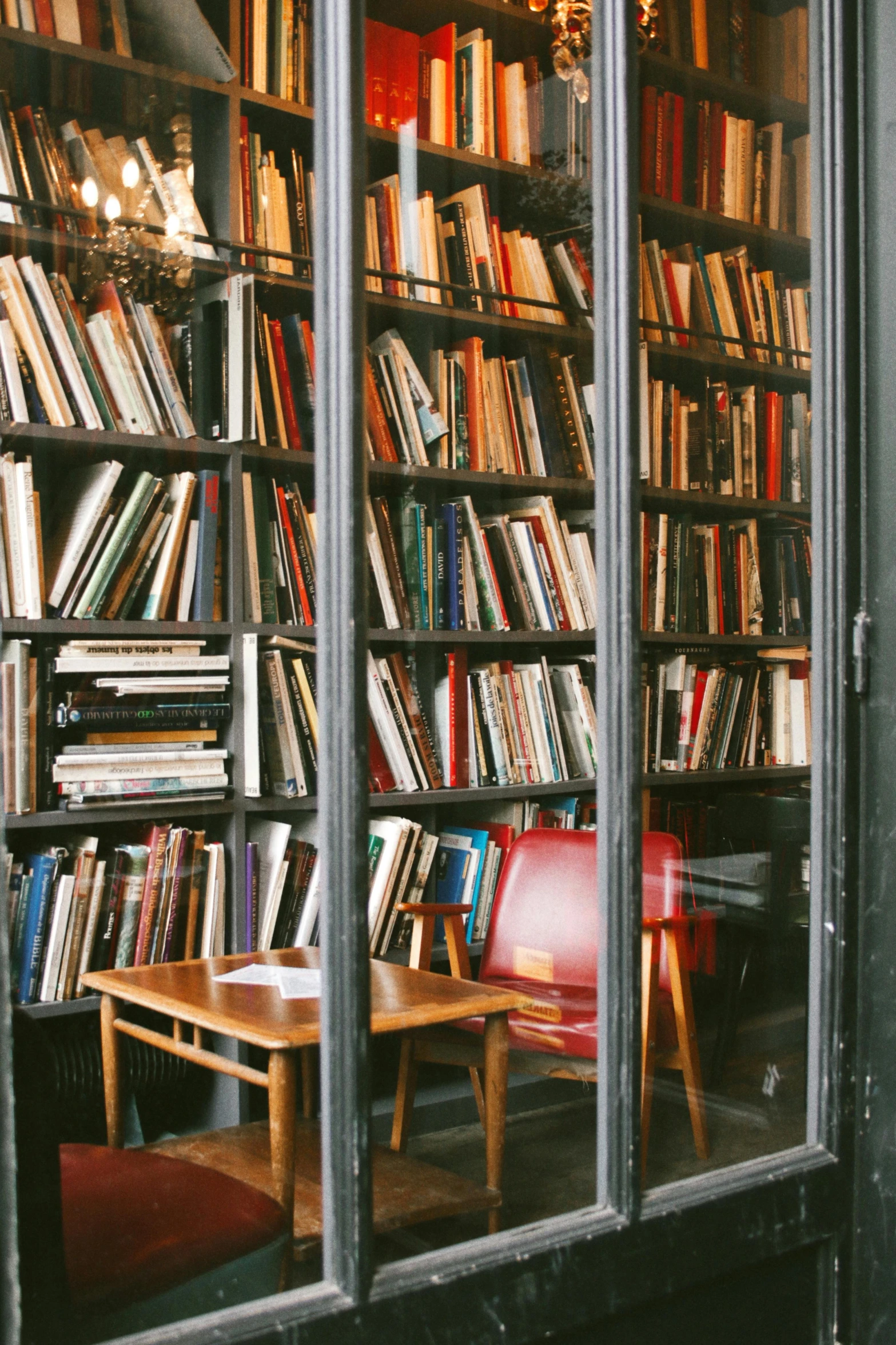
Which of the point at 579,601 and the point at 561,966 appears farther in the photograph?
the point at 561,966

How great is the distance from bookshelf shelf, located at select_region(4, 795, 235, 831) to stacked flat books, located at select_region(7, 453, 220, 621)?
0.38 meters

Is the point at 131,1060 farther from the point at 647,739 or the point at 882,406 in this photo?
the point at 882,406

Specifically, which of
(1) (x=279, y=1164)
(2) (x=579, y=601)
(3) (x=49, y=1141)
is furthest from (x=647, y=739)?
(3) (x=49, y=1141)

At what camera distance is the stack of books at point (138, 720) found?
7.67ft

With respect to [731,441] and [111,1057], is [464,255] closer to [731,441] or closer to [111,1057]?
[731,441]

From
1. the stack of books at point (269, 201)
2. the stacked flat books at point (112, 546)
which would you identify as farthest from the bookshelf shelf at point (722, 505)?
the stacked flat books at point (112, 546)

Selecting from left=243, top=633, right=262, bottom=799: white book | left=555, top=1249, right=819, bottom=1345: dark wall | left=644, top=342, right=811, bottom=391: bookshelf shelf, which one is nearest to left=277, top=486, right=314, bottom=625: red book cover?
left=243, top=633, right=262, bottom=799: white book

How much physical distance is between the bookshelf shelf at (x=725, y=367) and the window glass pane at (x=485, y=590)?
174 millimetres

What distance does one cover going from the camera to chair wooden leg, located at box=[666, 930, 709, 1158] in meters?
1.58

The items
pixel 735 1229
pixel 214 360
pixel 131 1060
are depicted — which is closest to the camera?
pixel 735 1229

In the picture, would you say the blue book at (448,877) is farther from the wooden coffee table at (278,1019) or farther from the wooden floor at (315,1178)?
the wooden floor at (315,1178)

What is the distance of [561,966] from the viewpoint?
6.88 ft

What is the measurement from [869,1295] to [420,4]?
2244mm

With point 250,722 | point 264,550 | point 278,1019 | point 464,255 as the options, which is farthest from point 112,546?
point 278,1019
